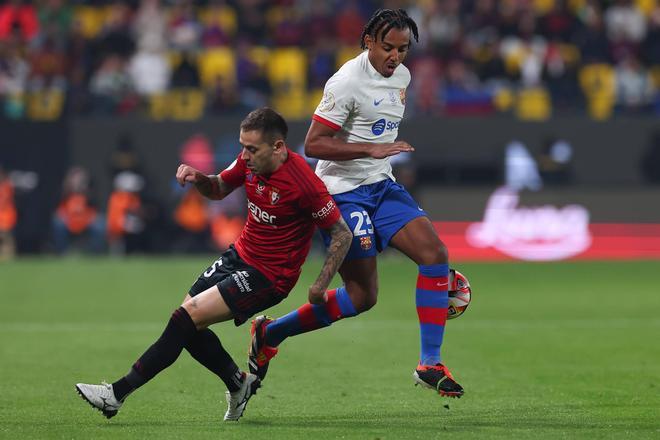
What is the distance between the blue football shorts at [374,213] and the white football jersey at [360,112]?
0.07m

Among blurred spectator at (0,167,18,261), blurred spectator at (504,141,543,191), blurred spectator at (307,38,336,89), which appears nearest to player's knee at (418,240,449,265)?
blurred spectator at (504,141,543,191)

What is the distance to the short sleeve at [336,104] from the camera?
25.7 feet

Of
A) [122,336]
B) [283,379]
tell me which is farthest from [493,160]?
[283,379]

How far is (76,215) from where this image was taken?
850 inches

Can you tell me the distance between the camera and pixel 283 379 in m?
9.30

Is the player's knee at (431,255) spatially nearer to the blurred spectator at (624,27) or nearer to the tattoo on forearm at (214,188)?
the tattoo on forearm at (214,188)

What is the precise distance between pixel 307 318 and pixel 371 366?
6.51 ft

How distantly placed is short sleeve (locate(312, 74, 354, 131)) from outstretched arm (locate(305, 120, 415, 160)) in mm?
42

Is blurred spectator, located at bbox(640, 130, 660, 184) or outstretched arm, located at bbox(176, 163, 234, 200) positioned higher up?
blurred spectator, located at bbox(640, 130, 660, 184)

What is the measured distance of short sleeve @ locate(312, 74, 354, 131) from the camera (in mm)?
7832

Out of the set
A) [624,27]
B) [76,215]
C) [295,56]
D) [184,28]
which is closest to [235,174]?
[76,215]

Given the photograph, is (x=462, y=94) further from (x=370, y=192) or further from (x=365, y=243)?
(x=365, y=243)

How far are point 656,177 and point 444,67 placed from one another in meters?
4.27

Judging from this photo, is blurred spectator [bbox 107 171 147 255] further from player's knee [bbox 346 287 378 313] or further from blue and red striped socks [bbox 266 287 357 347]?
player's knee [bbox 346 287 378 313]
